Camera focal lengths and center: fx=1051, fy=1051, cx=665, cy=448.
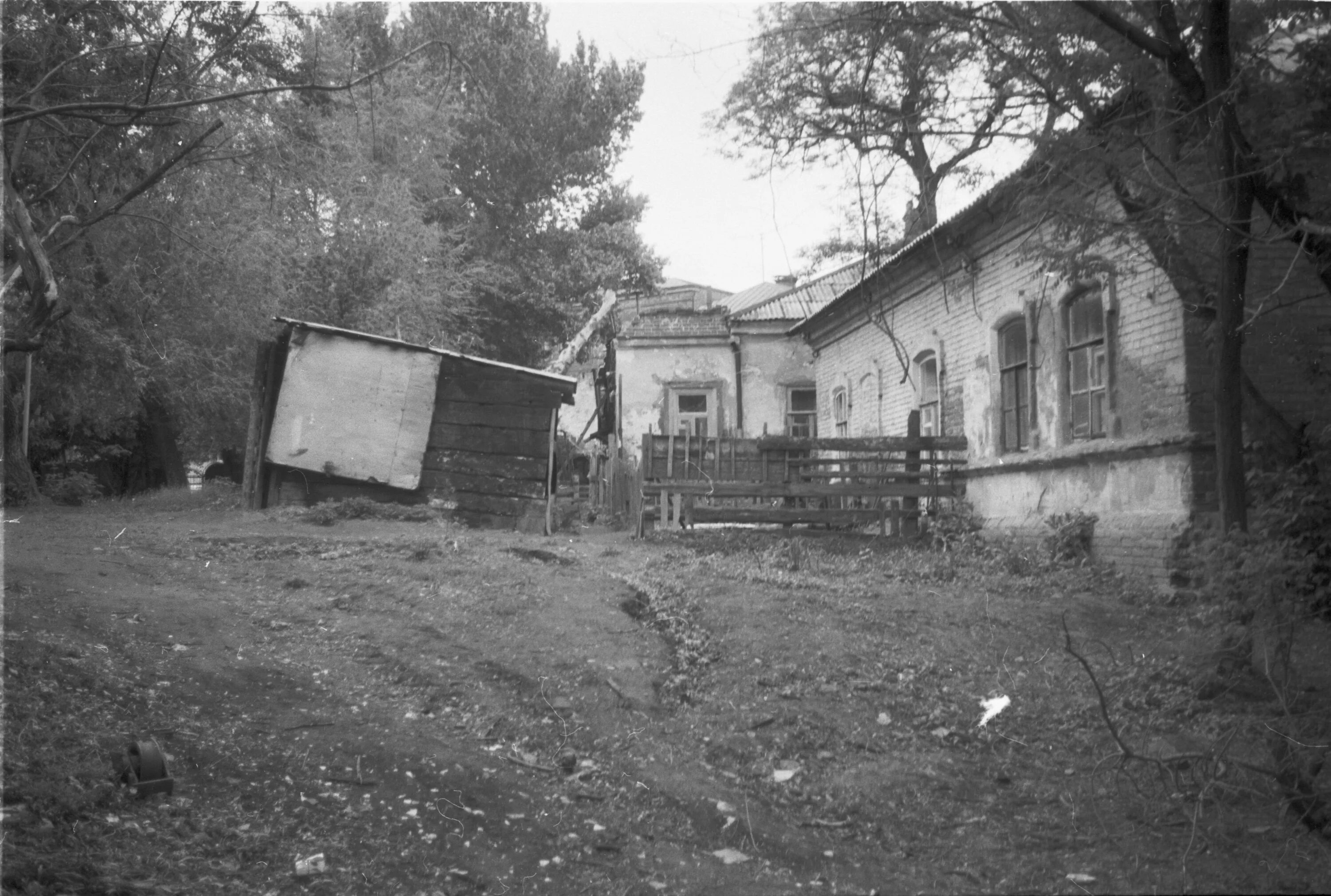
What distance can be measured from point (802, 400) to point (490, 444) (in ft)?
42.9

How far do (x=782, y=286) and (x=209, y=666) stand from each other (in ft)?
99.7

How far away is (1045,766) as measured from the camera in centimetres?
620

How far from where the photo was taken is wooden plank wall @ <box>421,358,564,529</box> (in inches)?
587

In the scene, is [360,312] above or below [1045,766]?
above

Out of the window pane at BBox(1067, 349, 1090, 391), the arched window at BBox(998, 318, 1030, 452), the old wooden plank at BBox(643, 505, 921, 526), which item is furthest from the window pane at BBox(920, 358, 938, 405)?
the window pane at BBox(1067, 349, 1090, 391)

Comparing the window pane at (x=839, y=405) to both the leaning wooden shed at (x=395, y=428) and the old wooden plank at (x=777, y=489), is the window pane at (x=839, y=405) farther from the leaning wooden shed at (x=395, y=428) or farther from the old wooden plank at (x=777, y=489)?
the leaning wooden shed at (x=395, y=428)

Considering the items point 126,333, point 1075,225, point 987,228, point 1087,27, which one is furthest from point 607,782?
point 126,333

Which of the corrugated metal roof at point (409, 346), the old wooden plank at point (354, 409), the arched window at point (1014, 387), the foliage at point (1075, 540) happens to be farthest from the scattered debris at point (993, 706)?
the old wooden plank at point (354, 409)

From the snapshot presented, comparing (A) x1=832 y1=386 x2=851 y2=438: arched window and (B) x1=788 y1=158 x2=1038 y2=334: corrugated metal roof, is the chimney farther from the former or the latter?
(A) x1=832 y1=386 x2=851 y2=438: arched window

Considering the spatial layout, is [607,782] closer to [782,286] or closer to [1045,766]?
[1045,766]

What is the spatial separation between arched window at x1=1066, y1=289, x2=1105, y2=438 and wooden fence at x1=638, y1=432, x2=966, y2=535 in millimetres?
2858

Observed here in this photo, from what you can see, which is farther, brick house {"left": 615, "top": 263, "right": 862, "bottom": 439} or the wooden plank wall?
brick house {"left": 615, "top": 263, "right": 862, "bottom": 439}

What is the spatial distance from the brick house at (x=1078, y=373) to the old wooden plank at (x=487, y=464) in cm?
561

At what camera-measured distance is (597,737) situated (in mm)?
6129
